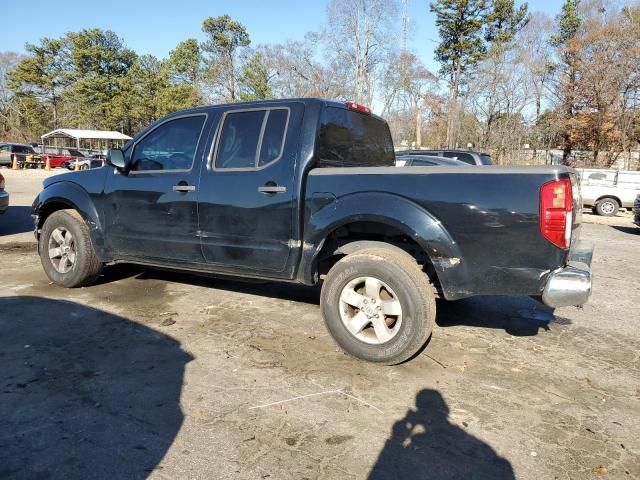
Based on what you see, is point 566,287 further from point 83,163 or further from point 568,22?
point 568,22

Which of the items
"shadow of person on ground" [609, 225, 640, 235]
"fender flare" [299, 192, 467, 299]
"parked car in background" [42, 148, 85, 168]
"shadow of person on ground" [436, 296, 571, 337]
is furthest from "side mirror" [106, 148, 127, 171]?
"parked car in background" [42, 148, 85, 168]

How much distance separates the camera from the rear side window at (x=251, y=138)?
4109 mm

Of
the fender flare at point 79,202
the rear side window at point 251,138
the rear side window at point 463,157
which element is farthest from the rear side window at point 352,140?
the rear side window at point 463,157

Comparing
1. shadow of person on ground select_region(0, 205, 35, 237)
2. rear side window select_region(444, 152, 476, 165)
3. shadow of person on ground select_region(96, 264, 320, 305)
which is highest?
rear side window select_region(444, 152, 476, 165)

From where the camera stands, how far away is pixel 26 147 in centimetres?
3444

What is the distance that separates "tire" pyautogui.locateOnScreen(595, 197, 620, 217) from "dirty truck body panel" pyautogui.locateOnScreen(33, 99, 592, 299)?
14935 mm

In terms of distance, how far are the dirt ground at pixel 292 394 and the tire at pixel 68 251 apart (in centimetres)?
27

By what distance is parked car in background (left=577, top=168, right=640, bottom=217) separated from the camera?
16406mm

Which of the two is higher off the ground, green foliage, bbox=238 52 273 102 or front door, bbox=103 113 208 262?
green foliage, bbox=238 52 273 102

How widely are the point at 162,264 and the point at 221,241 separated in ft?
2.89

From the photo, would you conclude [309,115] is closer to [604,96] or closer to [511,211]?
[511,211]

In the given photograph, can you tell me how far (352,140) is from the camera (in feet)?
14.7

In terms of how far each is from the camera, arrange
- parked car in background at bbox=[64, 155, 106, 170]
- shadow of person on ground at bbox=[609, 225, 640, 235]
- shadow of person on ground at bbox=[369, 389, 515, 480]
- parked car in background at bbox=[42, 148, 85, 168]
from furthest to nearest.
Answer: parked car in background at bbox=[42, 148, 85, 168], parked car in background at bbox=[64, 155, 106, 170], shadow of person on ground at bbox=[609, 225, 640, 235], shadow of person on ground at bbox=[369, 389, 515, 480]

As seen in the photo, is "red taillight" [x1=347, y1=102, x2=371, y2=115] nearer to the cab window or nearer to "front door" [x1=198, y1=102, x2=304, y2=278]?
"front door" [x1=198, y1=102, x2=304, y2=278]
